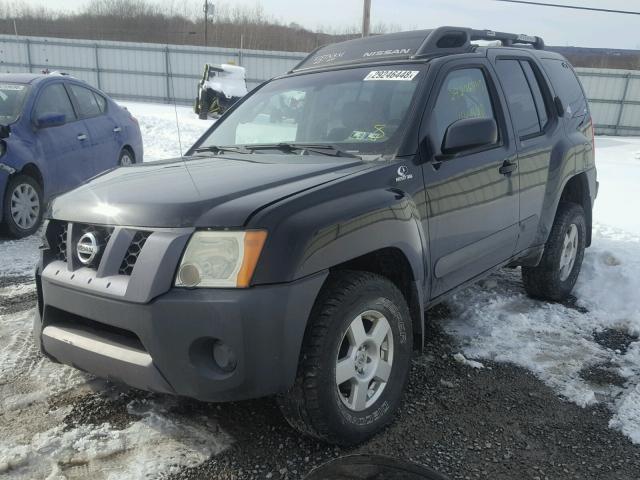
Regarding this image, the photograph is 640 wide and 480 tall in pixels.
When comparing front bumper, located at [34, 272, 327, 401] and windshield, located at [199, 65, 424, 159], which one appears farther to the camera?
windshield, located at [199, 65, 424, 159]

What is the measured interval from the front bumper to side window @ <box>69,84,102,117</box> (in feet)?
17.9

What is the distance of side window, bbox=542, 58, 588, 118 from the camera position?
4383 millimetres

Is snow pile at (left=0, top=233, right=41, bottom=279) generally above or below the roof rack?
below

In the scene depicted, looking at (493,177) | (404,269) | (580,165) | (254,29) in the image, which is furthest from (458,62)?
(254,29)

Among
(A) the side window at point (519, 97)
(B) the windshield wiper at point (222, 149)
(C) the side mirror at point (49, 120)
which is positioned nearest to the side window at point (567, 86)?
(A) the side window at point (519, 97)

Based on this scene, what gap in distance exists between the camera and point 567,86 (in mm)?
4570

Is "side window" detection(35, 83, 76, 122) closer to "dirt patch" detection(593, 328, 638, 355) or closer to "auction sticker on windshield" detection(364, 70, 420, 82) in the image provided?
"auction sticker on windshield" detection(364, 70, 420, 82)

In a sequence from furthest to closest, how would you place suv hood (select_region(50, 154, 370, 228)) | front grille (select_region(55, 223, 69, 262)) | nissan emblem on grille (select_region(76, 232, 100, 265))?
1. front grille (select_region(55, 223, 69, 262))
2. nissan emblem on grille (select_region(76, 232, 100, 265))
3. suv hood (select_region(50, 154, 370, 228))

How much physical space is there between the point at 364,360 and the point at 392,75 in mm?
1668

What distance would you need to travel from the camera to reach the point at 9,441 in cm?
245

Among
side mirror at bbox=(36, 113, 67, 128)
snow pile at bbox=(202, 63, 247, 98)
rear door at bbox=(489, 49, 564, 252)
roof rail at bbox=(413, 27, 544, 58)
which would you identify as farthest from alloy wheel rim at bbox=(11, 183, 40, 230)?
snow pile at bbox=(202, 63, 247, 98)

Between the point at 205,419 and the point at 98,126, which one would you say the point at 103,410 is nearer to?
the point at 205,419

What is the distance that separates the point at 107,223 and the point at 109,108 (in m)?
5.97

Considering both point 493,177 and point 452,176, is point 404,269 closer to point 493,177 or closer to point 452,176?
point 452,176
